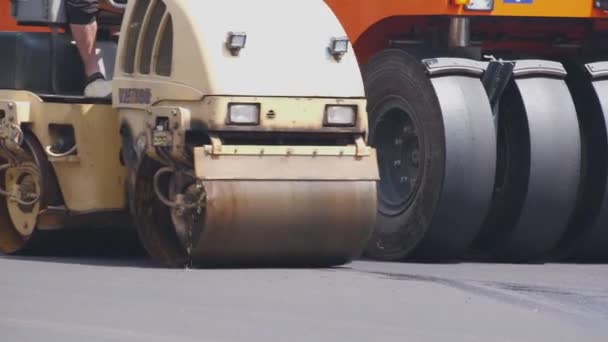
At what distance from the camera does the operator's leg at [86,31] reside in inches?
456

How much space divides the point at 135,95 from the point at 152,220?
2.35 ft

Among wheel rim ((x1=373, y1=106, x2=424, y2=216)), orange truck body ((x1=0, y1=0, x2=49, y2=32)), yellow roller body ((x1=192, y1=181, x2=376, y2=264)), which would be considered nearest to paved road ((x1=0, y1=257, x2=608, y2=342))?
yellow roller body ((x1=192, y1=181, x2=376, y2=264))

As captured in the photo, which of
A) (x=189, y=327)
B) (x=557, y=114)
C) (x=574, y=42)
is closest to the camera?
(x=189, y=327)

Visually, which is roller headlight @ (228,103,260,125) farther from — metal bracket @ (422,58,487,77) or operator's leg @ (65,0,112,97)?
operator's leg @ (65,0,112,97)

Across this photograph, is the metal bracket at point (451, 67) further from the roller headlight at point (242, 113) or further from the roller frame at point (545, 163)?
the roller headlight at point (242, 113)

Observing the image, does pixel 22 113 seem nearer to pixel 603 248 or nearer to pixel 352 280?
pixel 352 280

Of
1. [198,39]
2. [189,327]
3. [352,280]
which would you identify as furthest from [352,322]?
[198,39]

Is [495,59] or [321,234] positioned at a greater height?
[495,59]

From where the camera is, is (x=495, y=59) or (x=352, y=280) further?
(x=495, y=59)

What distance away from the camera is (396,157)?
11797 millimetres

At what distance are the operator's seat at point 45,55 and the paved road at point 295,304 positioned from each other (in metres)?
1.43

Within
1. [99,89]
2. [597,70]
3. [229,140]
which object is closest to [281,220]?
[229,140]

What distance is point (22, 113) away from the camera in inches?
441

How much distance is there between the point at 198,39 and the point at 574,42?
3114 mm
